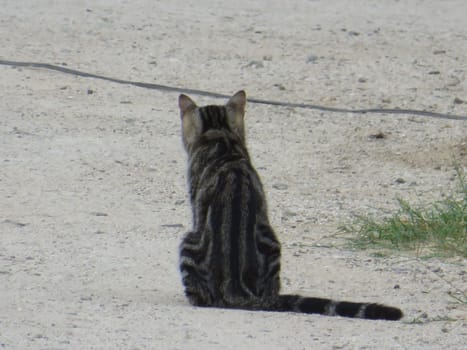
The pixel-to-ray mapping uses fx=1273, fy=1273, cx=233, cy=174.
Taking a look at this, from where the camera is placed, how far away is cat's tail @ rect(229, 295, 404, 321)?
607 centimetres

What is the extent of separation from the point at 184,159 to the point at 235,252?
3.46 m

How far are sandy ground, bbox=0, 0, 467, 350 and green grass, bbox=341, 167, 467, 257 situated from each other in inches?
6.3

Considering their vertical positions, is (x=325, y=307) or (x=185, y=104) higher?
(x=185, y=104)

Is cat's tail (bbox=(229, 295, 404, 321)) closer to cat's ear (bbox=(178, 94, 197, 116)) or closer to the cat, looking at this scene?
the cat

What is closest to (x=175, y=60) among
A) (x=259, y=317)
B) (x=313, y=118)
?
(x=313, y=118)

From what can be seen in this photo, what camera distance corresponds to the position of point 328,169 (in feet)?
31.6

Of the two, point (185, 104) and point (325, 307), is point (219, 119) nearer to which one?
point (185, 104)

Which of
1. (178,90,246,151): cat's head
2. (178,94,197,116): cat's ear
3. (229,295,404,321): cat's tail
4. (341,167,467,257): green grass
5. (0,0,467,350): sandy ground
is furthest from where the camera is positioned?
(341,167,467,257): green grass

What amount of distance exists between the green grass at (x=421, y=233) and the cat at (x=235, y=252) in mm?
1476

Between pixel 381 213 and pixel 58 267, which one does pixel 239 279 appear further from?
pixel 381 213

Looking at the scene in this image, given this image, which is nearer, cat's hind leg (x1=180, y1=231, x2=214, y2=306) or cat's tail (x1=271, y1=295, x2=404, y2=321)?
cat's tail (x1=271, y1=295, x2=404, y2=321)

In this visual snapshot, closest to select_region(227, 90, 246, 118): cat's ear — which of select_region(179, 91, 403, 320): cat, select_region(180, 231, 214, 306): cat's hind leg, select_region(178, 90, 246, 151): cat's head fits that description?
select_region(178, 90, 246, 151): cat's head

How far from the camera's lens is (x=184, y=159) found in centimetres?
955

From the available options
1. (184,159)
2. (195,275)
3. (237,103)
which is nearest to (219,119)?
(237,103)
